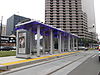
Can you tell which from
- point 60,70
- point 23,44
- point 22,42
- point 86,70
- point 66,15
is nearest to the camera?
point 86,70

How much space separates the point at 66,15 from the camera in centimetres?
10188

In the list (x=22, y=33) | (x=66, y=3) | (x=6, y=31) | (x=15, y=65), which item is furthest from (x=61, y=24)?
(x=15, y=65)

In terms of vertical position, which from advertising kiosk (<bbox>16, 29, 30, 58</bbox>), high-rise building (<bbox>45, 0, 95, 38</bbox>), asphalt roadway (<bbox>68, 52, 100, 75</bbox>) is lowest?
asphalt roadway (<bbox>68, 52, 100, 75</bbox>)

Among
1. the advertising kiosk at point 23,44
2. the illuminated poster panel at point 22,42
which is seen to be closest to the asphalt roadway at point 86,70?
the advertising kiosk at point 23,44

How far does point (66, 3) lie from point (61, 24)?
2020 centimetres

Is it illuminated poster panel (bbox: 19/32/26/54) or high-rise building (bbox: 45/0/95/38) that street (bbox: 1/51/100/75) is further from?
high-rise building (bbox: 45/0/95/38)

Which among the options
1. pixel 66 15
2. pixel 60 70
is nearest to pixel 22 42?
pixel 60 70

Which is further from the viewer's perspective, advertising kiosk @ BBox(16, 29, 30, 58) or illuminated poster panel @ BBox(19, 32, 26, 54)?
illuminated poster panel @ BBox(19, 32, 26, 54)

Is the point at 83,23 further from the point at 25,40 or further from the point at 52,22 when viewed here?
the point at 25,40

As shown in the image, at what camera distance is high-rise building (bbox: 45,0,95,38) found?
99.8 metres

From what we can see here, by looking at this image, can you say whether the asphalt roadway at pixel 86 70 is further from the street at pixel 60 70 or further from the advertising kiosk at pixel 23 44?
the advertising kiosk at pixel 23 44

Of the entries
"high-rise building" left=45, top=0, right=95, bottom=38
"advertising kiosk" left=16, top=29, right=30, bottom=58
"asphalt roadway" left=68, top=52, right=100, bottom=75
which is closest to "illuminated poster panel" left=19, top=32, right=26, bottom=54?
"advertising kiosk" left=16, top=29, right=30, bottom=58

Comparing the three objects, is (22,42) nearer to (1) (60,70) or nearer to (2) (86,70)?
(1) (60,70)

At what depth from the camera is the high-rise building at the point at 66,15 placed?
327 ft
